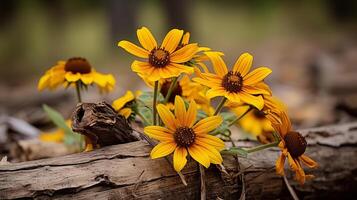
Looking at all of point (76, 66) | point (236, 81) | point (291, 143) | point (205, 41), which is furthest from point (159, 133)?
point (205, 41)

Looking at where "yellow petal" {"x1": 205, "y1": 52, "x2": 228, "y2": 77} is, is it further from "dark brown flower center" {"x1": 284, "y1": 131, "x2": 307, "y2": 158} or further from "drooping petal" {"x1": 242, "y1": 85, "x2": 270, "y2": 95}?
"dark brown flower center" {"x1": 284, "y1": 131, "x2": 307, "y2": 158}

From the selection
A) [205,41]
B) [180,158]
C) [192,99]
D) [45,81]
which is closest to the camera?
[180,158]

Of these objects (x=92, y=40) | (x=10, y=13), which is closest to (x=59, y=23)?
(x=10, y=13)

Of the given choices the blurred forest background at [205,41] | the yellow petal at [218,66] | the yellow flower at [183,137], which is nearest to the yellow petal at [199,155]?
the yellow flower at [183,137]

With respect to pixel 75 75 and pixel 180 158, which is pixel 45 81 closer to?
pixel 75 75

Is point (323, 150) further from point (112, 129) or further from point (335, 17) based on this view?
point (335, 17)

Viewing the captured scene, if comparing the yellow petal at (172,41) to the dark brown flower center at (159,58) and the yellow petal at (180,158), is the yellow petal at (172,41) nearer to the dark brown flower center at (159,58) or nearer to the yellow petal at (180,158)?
the dark brown flower center at (159,58)

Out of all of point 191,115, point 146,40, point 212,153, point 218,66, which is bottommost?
point 212,153
